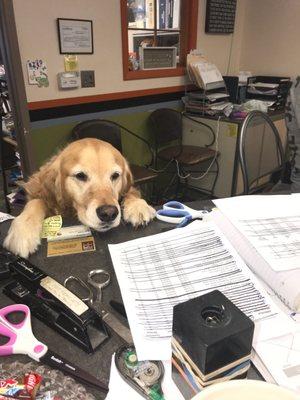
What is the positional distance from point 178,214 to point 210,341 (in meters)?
0.70

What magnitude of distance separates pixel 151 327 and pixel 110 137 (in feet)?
7.44

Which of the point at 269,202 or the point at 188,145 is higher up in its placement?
the point at 269,202

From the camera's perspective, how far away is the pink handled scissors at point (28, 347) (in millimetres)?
560

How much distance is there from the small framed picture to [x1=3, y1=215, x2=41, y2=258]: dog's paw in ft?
6.67

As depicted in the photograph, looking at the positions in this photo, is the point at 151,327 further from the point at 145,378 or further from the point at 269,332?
the point at 269,332

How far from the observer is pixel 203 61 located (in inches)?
135

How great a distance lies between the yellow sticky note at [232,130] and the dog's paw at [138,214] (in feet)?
7.30

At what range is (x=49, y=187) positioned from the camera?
1.24 metres

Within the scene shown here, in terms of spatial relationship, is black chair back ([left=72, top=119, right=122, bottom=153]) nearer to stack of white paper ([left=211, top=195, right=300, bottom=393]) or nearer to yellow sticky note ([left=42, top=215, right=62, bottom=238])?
yellow sticky note ([left=42, top=215, right=62, bottom=238])

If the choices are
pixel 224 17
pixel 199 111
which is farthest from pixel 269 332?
pixel 224 17

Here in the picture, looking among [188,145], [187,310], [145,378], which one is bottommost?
[188,145]

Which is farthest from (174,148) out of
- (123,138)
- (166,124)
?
(123,138)

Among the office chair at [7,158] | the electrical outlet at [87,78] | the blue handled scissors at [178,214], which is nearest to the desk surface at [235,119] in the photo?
the electrical outlet at [87,78]

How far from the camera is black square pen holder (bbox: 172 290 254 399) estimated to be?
0.42 meters
